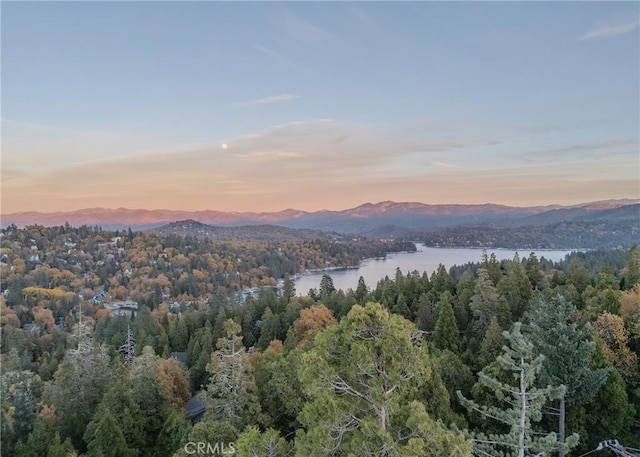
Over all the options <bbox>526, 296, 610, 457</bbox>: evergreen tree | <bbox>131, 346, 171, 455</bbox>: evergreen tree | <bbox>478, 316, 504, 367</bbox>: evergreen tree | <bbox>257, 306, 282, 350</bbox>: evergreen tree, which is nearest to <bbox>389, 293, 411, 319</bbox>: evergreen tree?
<bbox>257, 306, 282, 350</bbox>: evergreen tree

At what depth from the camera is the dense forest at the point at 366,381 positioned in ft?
17.5

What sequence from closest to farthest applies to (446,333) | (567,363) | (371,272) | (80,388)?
(567,363)
(80,388)
(446,333)
(371,272)

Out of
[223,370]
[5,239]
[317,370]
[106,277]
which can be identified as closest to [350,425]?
[317,370]

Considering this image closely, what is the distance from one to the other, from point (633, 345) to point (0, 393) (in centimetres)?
2410

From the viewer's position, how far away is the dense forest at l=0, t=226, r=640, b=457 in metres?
5.34

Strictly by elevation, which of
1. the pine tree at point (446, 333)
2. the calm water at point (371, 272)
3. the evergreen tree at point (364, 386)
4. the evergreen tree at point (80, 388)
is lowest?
the calm water at point (371, 272)

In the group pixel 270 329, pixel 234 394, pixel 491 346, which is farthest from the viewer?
pixel 270 329

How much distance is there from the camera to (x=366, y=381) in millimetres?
5461

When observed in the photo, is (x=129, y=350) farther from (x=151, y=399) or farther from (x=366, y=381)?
(x=366, y=381)

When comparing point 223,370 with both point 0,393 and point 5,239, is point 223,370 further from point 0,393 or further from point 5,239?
point 5,239

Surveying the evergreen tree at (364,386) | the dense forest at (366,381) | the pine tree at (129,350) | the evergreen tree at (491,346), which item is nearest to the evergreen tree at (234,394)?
the dense forest at (366,381)

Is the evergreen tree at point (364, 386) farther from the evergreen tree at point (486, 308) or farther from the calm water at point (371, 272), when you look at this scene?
the calm water at point (371, 272)

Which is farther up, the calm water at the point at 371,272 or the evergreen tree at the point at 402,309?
the evergreen tree at the point at 402,309

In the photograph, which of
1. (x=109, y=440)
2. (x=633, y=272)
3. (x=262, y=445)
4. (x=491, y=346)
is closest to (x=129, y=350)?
(x=109, y=440)
